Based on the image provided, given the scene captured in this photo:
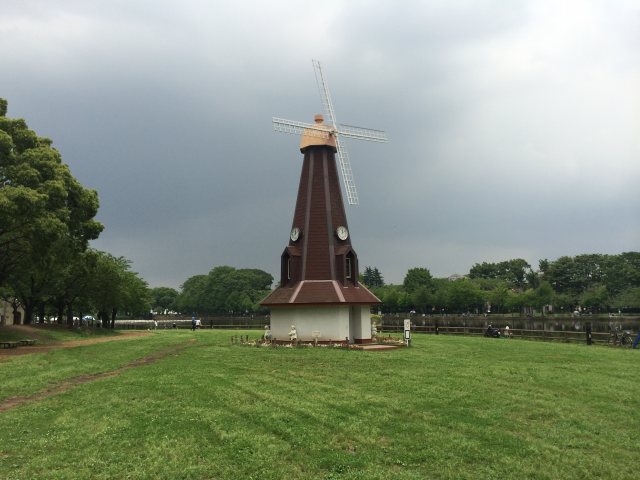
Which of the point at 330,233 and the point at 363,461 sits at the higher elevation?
the point at 330,233

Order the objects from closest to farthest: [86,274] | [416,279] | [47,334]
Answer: [47,334] < [86,274] < [416,279]

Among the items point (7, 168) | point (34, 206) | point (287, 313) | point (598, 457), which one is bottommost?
point (598, 457)

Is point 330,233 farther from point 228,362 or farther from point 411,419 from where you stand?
point 411,419

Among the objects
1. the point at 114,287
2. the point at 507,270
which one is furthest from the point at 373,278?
the point at 114,287

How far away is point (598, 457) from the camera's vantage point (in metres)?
7.11

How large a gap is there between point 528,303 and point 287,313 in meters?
62.0

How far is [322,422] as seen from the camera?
8.54m

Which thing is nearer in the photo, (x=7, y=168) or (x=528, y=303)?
(x=7, y=168)

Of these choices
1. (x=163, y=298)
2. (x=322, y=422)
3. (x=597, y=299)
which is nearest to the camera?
(x=322, y=422)

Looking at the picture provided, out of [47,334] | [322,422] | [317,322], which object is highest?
[317,322]

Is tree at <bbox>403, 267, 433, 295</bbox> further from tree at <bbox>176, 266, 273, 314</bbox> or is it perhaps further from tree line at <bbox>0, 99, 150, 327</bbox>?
tree line at <bbox>0, 99, 150, 327</bbox>

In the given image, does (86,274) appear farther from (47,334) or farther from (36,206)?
(36,206)


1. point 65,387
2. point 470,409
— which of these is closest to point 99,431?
point 65,387

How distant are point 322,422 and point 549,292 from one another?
73.8 m
